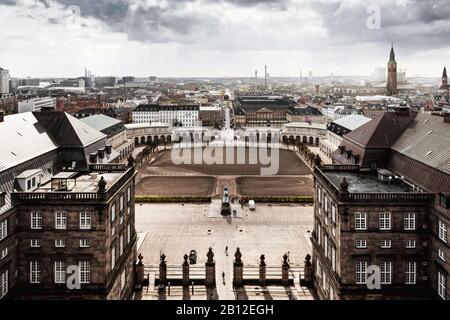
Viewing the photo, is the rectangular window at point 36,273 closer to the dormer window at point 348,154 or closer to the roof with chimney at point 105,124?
the dormer window at point 348,154

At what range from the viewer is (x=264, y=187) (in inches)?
4532

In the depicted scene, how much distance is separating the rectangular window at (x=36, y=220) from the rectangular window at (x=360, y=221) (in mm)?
33773

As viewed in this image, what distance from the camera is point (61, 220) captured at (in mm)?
44938

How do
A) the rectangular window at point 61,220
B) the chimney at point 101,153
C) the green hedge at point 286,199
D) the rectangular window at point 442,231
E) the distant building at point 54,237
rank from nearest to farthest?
the rectangular window at point 442,231, the distant building at point 54,237, the rectangular window at point 61,220, the chimney at point 101,153, the green hedge at point 286,199

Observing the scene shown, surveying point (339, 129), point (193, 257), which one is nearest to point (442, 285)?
point (193, 257)

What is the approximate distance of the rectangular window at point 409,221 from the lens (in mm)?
45062

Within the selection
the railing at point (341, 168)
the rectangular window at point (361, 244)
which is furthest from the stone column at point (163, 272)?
the rectangular window at point (361, 244)

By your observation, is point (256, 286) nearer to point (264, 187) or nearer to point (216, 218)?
point (216, 218)

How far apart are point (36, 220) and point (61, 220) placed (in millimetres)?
2724

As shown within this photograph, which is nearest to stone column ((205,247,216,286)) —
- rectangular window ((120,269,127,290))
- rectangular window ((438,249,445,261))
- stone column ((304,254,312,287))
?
rectangular window ((120,269,127,290))

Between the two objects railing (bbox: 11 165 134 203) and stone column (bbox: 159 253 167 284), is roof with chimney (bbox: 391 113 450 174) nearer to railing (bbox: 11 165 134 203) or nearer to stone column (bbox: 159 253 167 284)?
stone column (bbox: 159 253 167 284)
